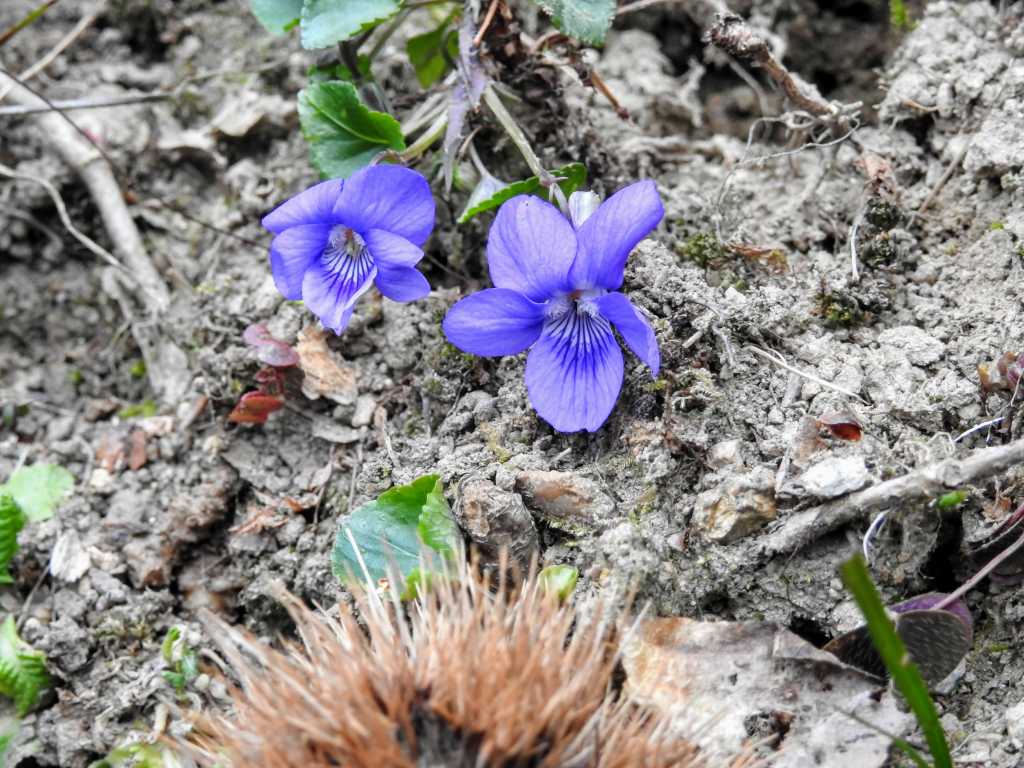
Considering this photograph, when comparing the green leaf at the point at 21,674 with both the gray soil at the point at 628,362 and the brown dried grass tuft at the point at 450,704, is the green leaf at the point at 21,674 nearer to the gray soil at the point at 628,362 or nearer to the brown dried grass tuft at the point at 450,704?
the gray soil at the point at 628,362

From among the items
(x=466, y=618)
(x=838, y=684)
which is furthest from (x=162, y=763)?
(x=838, y=684)


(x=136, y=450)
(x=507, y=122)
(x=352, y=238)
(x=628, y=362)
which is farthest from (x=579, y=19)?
(x=136, y=450)

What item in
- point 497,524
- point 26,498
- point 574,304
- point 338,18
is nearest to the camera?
point 497,524

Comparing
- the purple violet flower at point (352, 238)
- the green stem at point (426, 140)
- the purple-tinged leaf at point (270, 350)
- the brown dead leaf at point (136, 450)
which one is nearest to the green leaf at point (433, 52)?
the green stem at point (426, 140)

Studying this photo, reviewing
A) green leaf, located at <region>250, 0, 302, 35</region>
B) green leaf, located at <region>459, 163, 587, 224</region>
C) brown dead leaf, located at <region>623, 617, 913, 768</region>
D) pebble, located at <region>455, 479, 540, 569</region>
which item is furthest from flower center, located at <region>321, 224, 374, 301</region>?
brown dead leaf, located at <region>623, 617, 913, 768</region>

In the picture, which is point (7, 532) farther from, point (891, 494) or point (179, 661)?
point (891, 494)

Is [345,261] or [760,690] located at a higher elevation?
[345,261]
